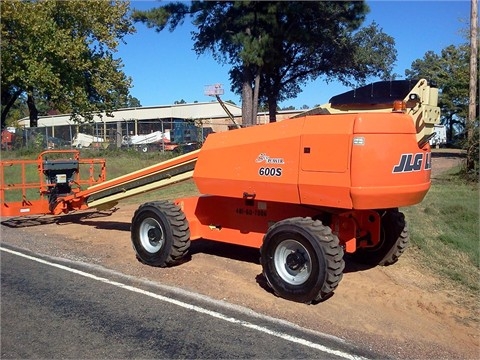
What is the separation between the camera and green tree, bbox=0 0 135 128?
29.9m

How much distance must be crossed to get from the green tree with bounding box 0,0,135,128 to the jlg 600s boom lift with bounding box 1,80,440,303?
25.3 metres

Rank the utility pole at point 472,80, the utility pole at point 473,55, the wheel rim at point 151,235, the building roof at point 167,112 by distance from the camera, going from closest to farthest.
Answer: the wheel rim at point 151,235, the utility pole at point 472,80, the utility pole at point 473,55, the building roof at point 167,112

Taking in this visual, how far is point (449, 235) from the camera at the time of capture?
9.38 m

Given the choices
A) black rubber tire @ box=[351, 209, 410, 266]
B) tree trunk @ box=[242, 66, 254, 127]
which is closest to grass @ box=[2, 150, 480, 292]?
black rubber tire @ box=[351, 209, 410, 266]

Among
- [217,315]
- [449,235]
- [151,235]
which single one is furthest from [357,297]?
[449,235]

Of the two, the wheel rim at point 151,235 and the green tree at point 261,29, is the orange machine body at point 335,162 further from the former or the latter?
the green tree at point 261,29

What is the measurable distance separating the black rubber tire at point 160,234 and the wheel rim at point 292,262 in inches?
70.4

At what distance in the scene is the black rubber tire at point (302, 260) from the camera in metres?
6.11

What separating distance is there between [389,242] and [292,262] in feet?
6.60

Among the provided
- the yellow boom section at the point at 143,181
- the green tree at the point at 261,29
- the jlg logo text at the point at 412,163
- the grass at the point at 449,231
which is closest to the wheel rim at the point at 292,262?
the jlg logo text at the point at 412,163

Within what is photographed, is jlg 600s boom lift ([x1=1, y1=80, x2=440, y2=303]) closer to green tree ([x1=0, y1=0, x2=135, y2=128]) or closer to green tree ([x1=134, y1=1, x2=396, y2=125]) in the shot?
green tree ([x1=134, y1=1, x2=396, y2=125])

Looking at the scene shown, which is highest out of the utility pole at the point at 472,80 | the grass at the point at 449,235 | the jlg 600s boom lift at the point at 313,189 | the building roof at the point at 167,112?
the building roof at the point at 167,112

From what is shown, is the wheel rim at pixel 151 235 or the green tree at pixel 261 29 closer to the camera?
the wheel rim at pixel 151 235

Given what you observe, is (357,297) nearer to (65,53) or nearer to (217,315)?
(217,315)
